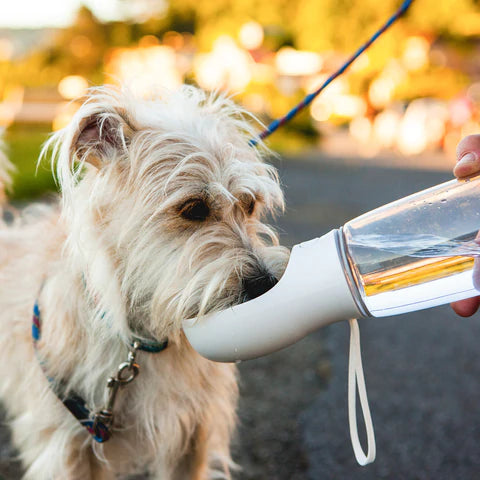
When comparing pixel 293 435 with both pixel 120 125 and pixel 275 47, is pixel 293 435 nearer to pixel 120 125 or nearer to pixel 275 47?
pixel 120 125

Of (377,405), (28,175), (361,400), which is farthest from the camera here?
(28,175)

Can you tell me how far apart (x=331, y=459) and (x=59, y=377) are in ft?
4.88

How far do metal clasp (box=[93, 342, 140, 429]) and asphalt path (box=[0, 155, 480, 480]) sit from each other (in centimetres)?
102

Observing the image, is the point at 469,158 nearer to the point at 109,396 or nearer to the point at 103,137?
the point at 103,137

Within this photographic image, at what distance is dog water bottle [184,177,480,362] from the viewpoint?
6.26 feet

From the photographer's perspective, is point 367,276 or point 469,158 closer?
point 367,276

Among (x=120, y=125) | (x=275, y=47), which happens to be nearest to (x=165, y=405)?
(x=120, y=125)

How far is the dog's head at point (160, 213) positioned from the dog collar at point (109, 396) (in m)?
0.08

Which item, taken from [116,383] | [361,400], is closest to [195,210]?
[116,383]

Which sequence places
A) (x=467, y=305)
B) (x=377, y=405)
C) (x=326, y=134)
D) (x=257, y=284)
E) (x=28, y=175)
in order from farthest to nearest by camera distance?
(x=326, y=134) < (x=28, y=175) < (x=377, y=405) < (x=467, y=305) < (x=257, y=284)

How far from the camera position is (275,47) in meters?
31.4

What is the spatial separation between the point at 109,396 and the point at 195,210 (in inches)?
31.8

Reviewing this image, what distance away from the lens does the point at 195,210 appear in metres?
2.38

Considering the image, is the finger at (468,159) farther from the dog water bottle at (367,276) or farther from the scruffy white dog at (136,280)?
the scruffy white dog at (136,280)
